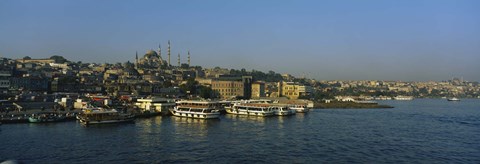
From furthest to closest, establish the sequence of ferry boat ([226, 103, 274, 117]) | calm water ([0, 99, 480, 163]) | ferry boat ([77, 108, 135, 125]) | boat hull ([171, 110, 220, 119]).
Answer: ferry boat ([226, 103, 274, 117]) < boat hull ([171, 110, 220, 119]) < ferry boat ([77, 108, 135, 125]) < calm water ([0, 99, 480, 163])

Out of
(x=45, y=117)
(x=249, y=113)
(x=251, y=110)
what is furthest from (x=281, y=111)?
(x=45, y=117)

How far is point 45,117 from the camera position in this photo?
72.1ft

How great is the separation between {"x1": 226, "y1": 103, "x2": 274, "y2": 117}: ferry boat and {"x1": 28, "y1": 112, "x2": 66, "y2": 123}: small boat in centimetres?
1263

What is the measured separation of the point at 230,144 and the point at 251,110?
1492 centimetres

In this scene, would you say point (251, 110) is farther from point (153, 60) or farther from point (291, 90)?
point (153, 60)

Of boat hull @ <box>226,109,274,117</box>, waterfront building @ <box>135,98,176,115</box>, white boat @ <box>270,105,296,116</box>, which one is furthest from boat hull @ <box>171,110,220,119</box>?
white boat @ <box>270,105,296,116</box>

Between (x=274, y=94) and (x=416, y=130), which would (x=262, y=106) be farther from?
(x=274, y=94)

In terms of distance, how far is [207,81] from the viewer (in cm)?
6119

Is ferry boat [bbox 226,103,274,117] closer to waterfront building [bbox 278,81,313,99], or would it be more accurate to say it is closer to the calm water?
the calm water

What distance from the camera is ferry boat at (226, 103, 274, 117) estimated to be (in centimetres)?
3062

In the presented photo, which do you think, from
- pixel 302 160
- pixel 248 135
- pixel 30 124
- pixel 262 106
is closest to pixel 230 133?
pixel 248 135

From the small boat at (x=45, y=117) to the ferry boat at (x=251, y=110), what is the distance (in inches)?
497

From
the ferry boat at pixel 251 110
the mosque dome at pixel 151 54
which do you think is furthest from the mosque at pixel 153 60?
the ferry boat at pixel 251 110

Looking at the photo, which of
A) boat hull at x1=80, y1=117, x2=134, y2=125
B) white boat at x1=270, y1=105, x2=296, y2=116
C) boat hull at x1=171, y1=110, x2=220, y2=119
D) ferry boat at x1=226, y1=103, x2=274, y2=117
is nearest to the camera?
boat hull at x1=80, y1=117, x2=134, y2=125
